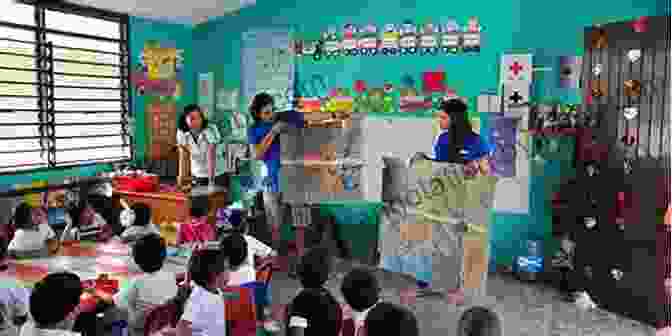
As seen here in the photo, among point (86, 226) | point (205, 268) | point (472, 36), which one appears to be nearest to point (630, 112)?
point (472, 36)

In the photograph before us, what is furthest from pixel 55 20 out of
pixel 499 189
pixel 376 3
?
pixel 499 189

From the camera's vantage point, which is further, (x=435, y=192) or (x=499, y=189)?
(x=499, y=189)

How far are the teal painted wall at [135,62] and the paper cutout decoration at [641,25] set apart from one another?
4.00 m

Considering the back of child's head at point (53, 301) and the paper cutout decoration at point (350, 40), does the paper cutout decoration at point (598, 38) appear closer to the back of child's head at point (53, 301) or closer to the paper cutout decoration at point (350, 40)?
the paper cutout decoration at point (350, 40)

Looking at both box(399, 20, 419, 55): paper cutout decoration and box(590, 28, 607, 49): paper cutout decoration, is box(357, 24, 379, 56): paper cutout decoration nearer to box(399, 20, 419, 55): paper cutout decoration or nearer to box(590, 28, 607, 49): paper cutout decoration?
box(399, 20, 419, 55): paper cutout decoration

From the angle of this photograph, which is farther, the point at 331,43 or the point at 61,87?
the point at 331,43

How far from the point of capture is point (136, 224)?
329 centimetres

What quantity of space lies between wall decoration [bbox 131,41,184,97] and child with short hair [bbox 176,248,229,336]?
134 inches

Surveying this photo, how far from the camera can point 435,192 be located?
3527mm

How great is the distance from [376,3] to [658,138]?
2.54 metres

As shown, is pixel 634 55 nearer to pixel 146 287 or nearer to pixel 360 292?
pixel 360 292

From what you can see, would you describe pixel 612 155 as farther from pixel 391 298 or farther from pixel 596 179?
pixel 391 298

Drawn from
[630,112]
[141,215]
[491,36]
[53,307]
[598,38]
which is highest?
[491,36]

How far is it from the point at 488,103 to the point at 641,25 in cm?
126
